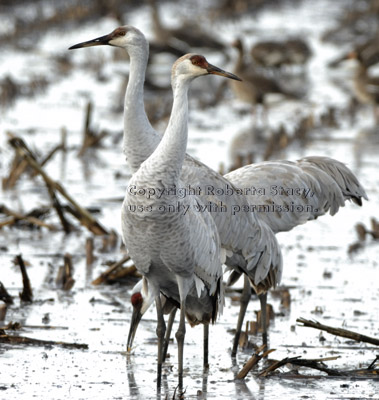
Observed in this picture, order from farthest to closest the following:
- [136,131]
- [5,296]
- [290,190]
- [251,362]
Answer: [290,190] → [5,296] → [136,131] → [251,362]

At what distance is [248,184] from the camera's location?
6215 mm

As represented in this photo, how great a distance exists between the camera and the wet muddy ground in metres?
5.08

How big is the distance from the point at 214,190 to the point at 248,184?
2.47ft

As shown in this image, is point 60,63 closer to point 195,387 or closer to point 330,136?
point 330,136

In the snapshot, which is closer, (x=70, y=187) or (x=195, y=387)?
(x=195, y=387)

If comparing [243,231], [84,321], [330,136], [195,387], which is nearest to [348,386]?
[195,387]

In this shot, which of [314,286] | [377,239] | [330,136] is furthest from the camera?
[330,136]

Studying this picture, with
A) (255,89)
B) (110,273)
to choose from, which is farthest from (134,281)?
(255,89)

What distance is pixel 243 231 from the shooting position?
18.7 ft

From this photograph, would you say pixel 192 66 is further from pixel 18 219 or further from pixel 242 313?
pixel 18 219

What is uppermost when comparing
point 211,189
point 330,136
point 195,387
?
point 330,136

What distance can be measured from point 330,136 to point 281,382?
27.8 feet

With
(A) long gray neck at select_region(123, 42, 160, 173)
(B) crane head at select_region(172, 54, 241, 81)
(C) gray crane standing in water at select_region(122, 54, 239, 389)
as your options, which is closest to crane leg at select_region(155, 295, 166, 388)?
(C) gray crane standing in water at select_region(122, 54, 239, 389)

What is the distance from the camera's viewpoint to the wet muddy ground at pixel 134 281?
200 inches
